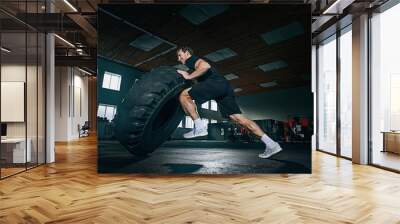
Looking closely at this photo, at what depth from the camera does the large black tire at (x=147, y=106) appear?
6.00 metres

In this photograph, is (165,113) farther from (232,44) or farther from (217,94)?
(232,44)

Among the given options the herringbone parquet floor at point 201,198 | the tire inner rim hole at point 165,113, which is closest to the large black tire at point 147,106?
the tire inner rim hole at point 165,113

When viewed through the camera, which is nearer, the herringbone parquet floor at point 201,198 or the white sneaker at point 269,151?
the herringbone parquet floor at point 201,198

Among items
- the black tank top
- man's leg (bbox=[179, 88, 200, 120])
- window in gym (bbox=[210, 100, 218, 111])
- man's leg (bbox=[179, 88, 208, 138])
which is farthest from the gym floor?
the black tank top

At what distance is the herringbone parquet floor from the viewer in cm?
369

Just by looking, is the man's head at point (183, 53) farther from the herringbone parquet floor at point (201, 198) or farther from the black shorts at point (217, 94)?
the herringbone parquet floor at point (201, 198)

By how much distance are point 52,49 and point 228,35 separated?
4104 mm

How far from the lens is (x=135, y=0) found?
729 cm

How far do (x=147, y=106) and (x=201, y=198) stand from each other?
210 cm

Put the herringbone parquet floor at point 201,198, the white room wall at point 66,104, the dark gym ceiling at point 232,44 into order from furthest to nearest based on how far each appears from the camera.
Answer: the white room wall at point 66,104 → the dark gym ceiling at point 232,44 → the herringbone parquet floor at point 201,198

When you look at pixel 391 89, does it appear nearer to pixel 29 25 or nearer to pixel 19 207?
pixel 19 207

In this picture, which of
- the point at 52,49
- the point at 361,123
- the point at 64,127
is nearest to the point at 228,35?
the point at 361,123

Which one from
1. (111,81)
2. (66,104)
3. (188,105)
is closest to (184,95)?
(188,105)

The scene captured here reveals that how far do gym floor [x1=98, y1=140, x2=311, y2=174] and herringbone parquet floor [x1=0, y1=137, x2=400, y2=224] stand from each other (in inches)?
6.1
